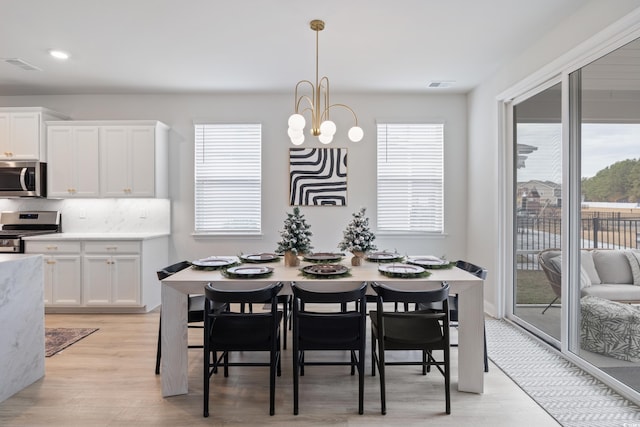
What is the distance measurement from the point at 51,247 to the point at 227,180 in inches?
87.6

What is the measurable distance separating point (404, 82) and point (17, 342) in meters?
4.53

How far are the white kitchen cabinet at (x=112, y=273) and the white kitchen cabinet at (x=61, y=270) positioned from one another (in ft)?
0.34

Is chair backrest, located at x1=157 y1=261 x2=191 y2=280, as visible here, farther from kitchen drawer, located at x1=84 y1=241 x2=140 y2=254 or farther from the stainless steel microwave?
the stainless steel microwave

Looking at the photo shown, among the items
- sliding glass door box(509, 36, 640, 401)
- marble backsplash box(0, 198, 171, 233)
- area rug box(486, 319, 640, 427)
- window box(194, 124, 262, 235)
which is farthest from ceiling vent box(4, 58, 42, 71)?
area rug box(486, 319, 640, 427)

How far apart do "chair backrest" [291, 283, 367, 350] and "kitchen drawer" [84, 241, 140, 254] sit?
2815 mm

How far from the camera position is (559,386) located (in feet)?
8.86

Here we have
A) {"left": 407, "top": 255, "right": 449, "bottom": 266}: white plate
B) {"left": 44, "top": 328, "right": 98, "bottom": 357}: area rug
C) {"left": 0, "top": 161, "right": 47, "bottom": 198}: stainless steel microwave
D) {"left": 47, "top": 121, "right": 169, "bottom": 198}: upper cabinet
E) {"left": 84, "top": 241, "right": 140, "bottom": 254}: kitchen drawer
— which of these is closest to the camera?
{"left": 407, "top": 255, "right": 449, "bottom": 266}: white plate

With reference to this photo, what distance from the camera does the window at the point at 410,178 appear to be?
510 cm

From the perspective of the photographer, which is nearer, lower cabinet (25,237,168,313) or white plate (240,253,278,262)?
white plate (240,253,278,262)

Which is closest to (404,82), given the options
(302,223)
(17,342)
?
(302,223)

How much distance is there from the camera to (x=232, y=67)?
4.11 m

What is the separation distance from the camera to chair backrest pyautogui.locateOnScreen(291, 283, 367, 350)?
235cm

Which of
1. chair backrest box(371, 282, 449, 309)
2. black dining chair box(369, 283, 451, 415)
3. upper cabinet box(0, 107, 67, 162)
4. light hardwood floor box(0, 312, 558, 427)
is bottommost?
light hardwood floor box(0, 312, 558, 427)

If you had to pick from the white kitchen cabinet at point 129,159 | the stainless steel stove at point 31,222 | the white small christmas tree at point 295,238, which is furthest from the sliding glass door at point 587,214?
the stainless steel stove at point 31,222
